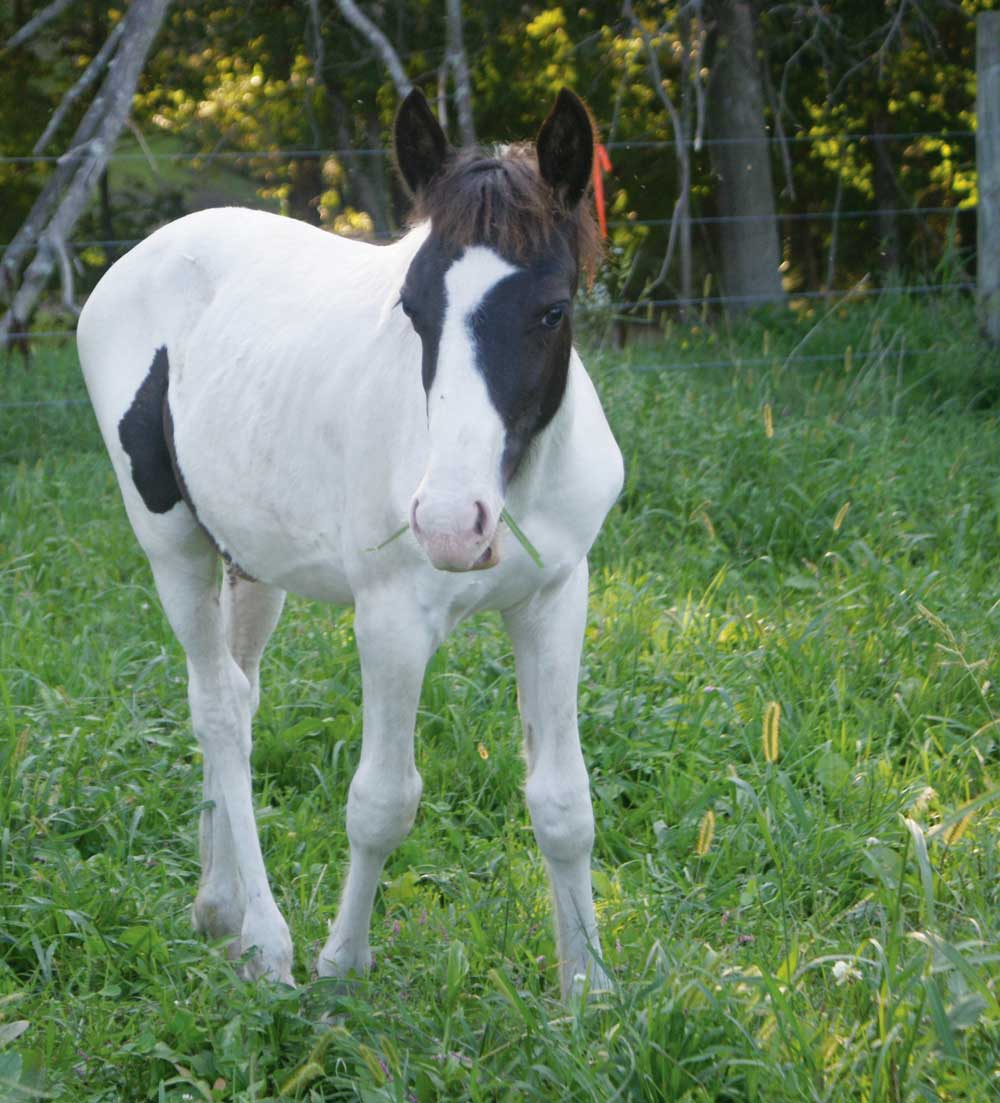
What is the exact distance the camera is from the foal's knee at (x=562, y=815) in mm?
2527

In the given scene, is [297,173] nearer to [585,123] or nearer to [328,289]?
[328,289]

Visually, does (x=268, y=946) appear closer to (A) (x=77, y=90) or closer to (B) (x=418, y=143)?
(B) (x=418, y=143)

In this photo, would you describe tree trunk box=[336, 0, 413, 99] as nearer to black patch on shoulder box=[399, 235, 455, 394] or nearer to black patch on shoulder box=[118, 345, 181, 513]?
black patch on shoulder box=[118, 345, 181, 513]

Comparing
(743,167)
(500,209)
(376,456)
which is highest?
(500,209)

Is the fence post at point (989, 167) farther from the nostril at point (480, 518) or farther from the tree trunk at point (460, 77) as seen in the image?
the nostril at point (480, 518)

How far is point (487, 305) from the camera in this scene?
2008 millimetres

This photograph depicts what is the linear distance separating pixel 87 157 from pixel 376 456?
278 centimetres

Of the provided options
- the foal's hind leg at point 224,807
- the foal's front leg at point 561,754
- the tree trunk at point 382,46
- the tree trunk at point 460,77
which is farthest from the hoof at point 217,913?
the tree trunk at point 460,77

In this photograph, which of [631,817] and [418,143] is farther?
[631,817]

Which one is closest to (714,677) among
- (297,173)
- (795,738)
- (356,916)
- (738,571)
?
(795,738)

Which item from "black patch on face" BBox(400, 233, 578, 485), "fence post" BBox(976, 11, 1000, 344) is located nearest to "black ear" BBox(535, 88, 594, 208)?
"black patch on face" BBox(400, 233, 578, 485)

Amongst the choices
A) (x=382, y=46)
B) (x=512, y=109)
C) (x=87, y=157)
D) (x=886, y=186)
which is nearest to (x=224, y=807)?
(x=382, y=46)

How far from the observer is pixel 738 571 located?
4.38m

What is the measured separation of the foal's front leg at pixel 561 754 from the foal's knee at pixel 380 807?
0.82 feet
